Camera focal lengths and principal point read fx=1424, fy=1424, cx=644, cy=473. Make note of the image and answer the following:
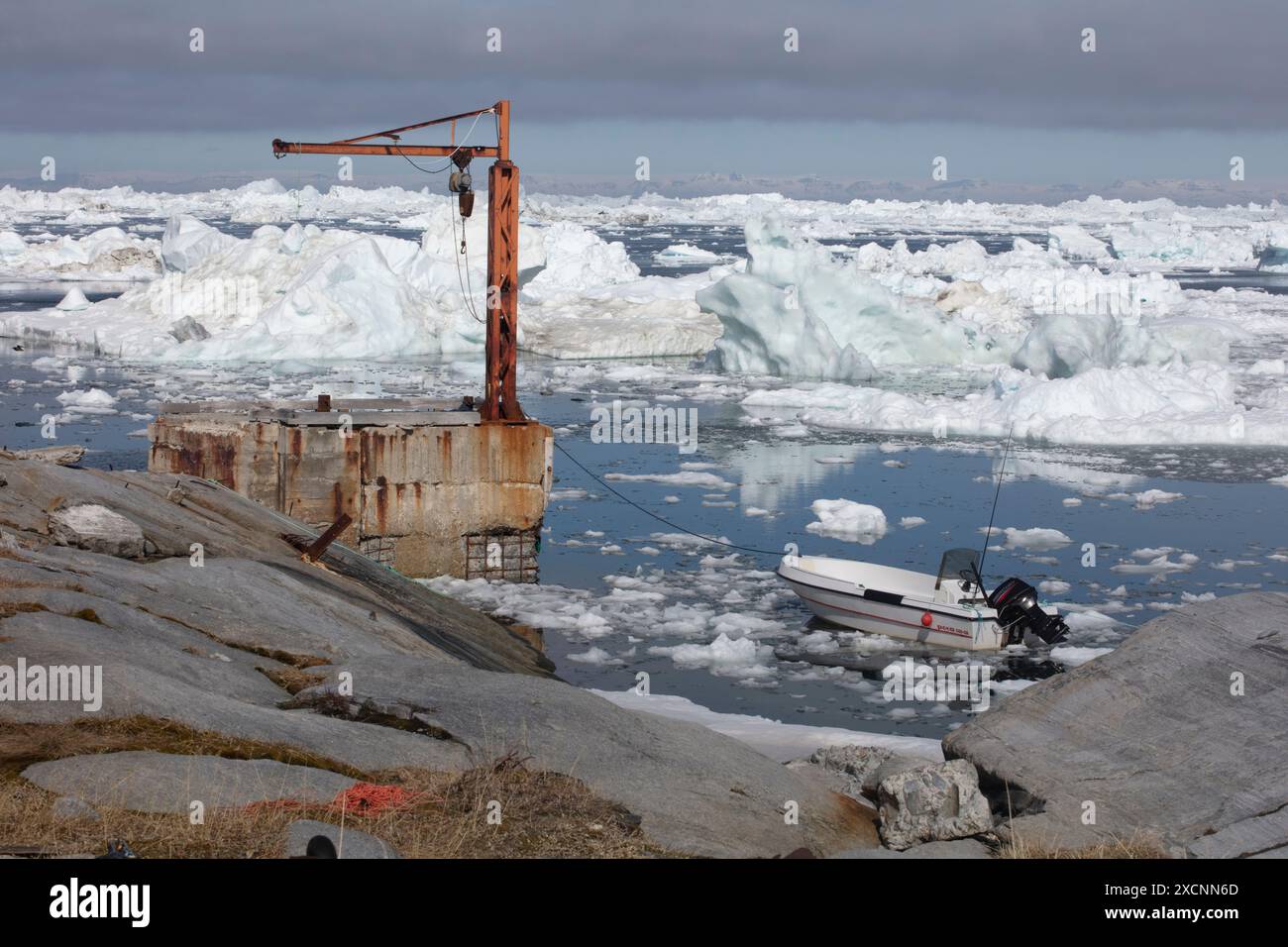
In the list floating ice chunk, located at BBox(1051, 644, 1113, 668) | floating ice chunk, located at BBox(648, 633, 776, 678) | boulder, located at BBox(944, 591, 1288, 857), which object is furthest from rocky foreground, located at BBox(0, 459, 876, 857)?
floating ice chunk, located at BBox(1051, 644, 1113, 668)

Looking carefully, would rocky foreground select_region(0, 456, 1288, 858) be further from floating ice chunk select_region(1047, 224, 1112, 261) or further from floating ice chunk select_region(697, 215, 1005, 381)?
floating ice chunk select_region(1047, 224, 1112, 261)

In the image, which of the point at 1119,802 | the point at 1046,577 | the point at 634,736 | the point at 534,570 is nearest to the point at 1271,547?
the point at 1046,577

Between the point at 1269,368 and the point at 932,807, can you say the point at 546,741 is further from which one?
the point at 1269,368

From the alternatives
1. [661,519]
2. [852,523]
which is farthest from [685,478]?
[852,523]

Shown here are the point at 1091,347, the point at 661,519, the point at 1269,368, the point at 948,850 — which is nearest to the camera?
the point at 948,850
